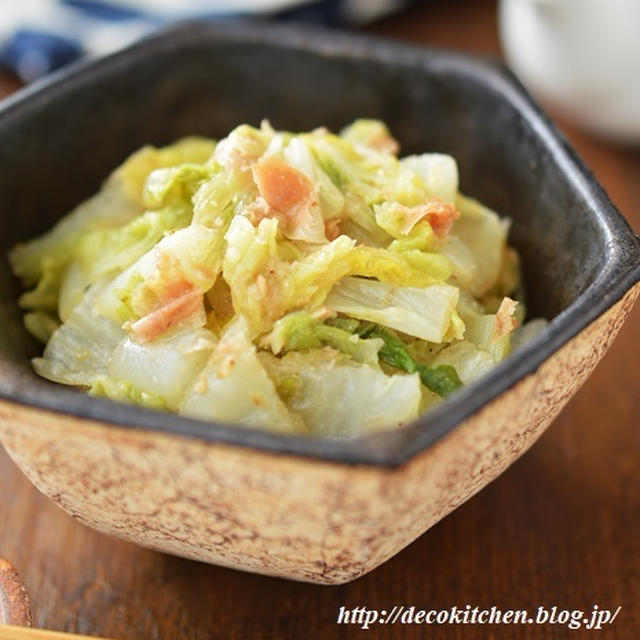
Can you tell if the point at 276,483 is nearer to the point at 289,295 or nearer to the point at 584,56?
the point at 289,295

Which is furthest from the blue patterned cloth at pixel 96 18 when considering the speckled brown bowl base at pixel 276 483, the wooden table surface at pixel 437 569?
the speckled brown bowl base at pixel 276 483

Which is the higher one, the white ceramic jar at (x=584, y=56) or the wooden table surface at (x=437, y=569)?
the white ceramic jar at (x=584, y=56)

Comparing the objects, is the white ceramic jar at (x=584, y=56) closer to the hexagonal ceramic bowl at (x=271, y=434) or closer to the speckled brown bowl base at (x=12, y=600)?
the hexagonal ceramic bowl at (x=271, y=434)

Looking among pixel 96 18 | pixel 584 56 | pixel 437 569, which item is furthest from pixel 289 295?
pixel 96 18

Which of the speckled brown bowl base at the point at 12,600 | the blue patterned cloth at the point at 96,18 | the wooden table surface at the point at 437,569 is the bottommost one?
the wooden table surface at the point at 437,569

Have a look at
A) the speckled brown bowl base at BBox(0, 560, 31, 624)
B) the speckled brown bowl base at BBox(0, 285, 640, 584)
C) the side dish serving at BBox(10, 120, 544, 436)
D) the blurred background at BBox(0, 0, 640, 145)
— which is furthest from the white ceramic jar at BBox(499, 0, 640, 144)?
the speckled brown bowl base at BBox(0, 560, 31, 624)

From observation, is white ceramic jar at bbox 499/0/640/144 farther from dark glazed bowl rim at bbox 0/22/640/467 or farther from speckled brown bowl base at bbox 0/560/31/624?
speckled brown bowl base at bbox 0/560/31/624
